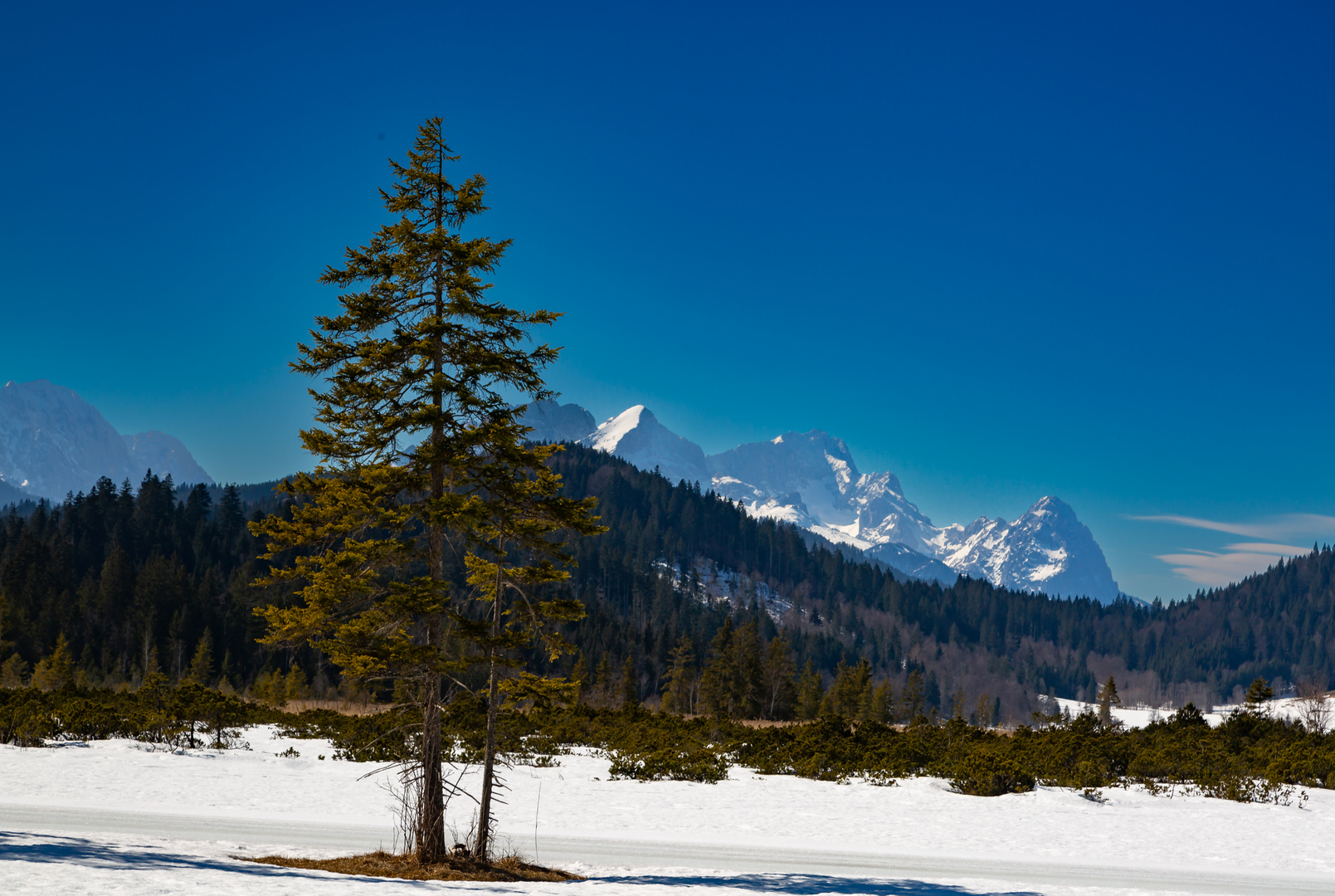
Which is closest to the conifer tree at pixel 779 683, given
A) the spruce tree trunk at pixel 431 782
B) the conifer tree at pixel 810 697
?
the conifer tree at pixel 810 697

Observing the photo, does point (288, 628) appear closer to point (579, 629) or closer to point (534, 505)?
point (534, 505)

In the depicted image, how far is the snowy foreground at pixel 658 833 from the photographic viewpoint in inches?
505

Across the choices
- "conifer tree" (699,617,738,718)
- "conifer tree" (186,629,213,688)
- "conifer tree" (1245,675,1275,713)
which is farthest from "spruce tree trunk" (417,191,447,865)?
"conifer tree" (186,629,213,688)

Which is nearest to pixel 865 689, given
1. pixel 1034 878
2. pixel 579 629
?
pixel 579 629

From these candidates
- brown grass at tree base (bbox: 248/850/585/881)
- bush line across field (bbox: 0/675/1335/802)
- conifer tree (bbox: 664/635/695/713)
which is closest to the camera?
brown grass at tree base (bbox: 248/850/585/881)

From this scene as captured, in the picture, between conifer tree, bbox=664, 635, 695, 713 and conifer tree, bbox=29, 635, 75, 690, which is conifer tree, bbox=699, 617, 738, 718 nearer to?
conifer tree, bbox=664, 635, 695, 713

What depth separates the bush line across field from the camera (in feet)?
87.7

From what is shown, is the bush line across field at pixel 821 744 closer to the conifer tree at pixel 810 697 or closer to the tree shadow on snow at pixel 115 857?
the tree shadow on snow at pixel 115 857

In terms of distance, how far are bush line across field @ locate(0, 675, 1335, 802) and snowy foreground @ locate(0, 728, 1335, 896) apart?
3.41 ft

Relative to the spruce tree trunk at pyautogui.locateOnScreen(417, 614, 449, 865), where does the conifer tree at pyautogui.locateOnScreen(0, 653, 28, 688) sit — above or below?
below

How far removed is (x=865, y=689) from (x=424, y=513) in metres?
75.4

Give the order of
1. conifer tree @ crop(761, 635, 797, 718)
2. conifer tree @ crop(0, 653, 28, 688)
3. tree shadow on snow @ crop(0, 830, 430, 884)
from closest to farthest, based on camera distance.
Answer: tree shadow on snow @ crop(0, 830, 430, 884), conifer tree @ crop(0, 653, 28, 688), conifer tree @ crop(761, 635, 797, 718)

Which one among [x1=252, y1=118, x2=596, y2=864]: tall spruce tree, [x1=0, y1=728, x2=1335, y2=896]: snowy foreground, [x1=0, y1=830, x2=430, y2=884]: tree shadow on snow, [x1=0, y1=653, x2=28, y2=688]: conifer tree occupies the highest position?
[x1=252, y1=118, x2=596, y2=864]: tall spruce tree

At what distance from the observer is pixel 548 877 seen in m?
14.5
